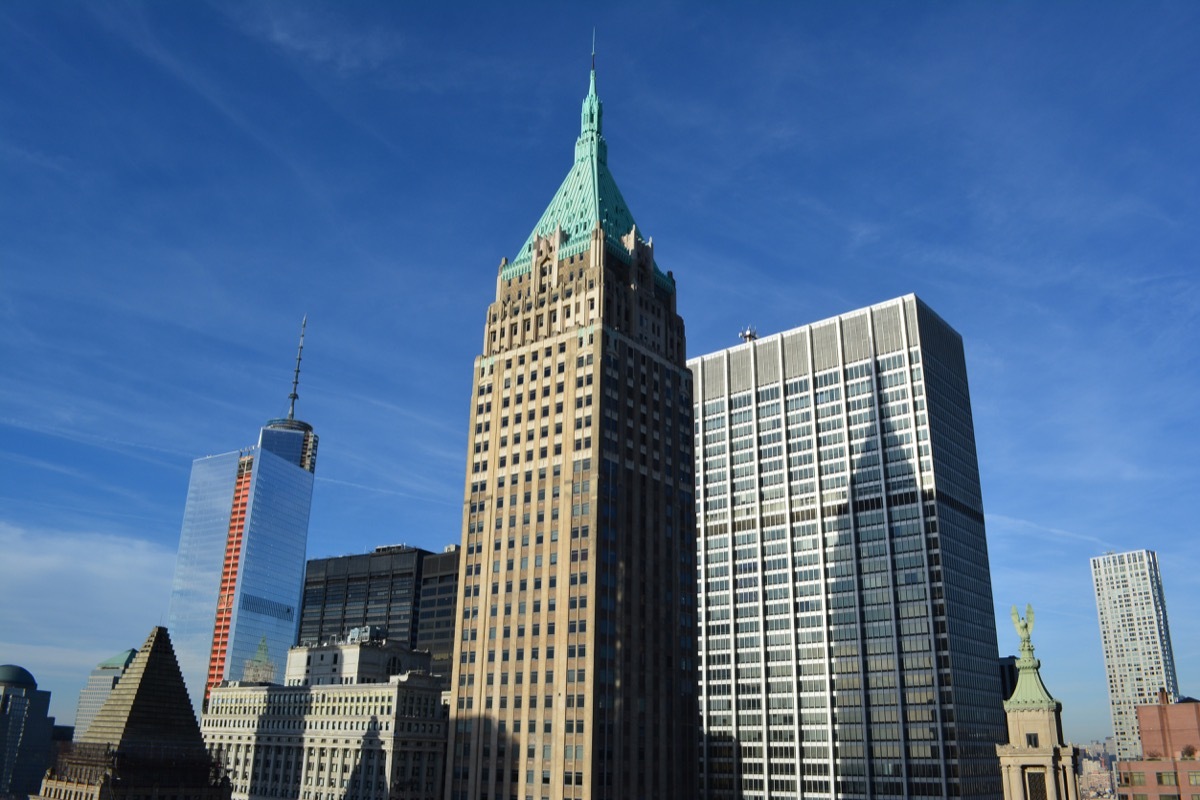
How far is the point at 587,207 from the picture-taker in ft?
593

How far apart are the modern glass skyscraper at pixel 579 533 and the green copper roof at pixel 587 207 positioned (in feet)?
1.83

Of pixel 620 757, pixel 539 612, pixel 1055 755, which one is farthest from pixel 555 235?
pixel 1055 755

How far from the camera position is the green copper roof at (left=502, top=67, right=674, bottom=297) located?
176 m

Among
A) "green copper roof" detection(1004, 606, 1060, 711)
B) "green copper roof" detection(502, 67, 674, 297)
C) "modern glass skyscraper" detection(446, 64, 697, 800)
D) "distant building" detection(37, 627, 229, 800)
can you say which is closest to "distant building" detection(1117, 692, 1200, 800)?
"green copper roof" detection(1004, 606, 1060, 711)

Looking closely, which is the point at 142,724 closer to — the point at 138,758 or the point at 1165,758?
the point at 138,758

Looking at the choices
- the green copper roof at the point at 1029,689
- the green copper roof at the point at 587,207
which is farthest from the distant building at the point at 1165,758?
the green copper roof at the point at 587,207

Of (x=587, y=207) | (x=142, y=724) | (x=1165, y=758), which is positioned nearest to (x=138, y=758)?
(x=142, y=724)

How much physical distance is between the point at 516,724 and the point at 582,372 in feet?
187

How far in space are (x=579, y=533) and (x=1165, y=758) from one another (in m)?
84.2

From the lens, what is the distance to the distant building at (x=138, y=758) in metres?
181

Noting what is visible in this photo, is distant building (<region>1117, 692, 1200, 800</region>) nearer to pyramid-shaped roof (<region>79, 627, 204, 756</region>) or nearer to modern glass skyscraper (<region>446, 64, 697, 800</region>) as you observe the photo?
modern glass skyscraper (<region>446, 64, 697, 800</region>)

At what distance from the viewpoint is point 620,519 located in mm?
154000

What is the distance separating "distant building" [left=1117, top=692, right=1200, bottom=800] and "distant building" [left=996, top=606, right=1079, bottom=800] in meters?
41.1

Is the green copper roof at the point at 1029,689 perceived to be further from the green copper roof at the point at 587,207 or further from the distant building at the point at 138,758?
the distant building at the point at 138,758
